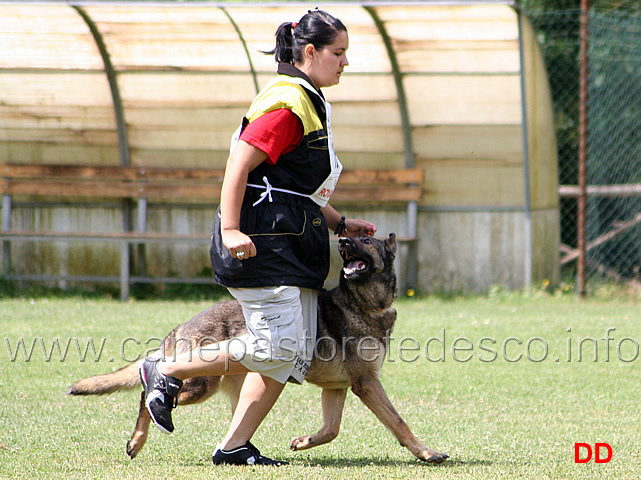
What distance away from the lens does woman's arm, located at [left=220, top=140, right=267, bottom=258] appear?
3.60 m

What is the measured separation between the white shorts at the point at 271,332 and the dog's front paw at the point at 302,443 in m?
0.59

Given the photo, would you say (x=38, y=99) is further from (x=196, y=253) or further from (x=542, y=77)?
(x=542, y=77)

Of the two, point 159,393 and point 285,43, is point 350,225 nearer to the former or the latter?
point 285,43

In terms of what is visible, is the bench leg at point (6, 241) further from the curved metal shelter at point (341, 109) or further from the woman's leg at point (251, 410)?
the woman's leg at point (251, 410)

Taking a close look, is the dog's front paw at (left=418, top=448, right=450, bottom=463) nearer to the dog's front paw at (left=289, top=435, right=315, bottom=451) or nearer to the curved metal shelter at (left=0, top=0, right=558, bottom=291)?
the dog's front paw at (left=289, top=435, right=315, bottom=451)

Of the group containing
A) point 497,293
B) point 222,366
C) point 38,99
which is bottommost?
point 497,293

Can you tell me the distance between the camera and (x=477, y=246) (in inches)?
439

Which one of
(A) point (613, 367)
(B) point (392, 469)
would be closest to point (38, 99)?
(A) point (613, 367)

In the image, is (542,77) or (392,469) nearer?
(392,469)

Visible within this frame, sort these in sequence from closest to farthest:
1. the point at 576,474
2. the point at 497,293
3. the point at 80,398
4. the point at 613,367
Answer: the point at 576,474 → the point at 80,398 → the point at 613,367 → the point at 497,293

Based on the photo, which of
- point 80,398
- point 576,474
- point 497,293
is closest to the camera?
point 576,474

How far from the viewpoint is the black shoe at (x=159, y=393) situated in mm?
3799

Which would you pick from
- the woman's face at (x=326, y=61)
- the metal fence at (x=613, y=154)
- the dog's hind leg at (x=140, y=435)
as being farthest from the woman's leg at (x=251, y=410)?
the metal fence at (x=613, y=154)

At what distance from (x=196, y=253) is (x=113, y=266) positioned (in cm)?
112
